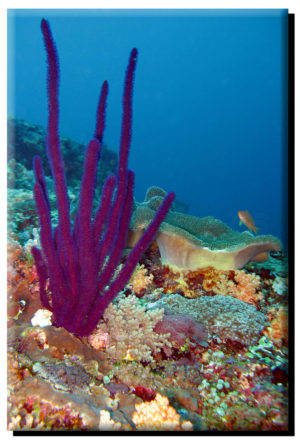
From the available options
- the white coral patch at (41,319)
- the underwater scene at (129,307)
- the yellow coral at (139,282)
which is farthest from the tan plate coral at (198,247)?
the white coral patch at (41,319)

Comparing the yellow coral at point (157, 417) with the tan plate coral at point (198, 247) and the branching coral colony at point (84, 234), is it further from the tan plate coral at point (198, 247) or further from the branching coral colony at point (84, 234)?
the tan plate coral at point (198, 247)

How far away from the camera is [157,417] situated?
167cm

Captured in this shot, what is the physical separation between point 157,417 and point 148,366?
697mm

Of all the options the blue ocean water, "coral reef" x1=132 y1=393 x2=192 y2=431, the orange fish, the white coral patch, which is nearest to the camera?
"coral reef" x1=132 y1=393 x2=192 y2=431

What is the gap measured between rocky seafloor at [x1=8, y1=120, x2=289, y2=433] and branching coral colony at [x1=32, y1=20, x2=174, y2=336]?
0.74ft

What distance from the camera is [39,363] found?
202cm

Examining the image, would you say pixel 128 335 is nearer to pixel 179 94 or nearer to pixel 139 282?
pixel 139 282

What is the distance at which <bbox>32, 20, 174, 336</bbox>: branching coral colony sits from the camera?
2.06 metres

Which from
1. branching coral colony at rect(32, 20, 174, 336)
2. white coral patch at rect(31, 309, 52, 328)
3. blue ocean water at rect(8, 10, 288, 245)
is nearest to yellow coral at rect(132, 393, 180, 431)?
branching coral colony at rect(32, 20, 174, 336)

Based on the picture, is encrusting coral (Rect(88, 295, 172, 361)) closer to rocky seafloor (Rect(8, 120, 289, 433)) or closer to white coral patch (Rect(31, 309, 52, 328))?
rocky seafloor (Rect(8, 120, 289, 433))

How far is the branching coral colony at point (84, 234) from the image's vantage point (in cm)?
206

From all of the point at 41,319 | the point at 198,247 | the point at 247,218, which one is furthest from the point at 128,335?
the point at 247,218

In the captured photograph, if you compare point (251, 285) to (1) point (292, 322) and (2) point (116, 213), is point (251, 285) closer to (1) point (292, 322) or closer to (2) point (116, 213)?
(1) point (292, 322)

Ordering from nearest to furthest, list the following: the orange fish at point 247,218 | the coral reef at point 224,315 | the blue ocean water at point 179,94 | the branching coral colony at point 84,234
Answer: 1. the branching coral colony at point 84,234
2. the coral reef at point 224,315
3. the orange fish at point 247,218
4. the blue ocean water at point 179,94
